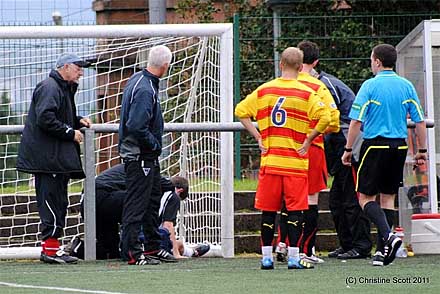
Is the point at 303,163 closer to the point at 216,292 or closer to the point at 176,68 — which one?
the point at 216,292

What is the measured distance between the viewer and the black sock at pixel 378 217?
1080 cm

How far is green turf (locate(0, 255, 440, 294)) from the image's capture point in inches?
358

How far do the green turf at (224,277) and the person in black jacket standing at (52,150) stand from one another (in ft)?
1.17

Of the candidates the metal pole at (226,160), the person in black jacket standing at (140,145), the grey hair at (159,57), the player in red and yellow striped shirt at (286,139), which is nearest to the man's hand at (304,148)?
the player in red and yellow striped shirt at (286,139)

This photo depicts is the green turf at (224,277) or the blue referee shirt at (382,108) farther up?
the blue referee shirt at (382,108)

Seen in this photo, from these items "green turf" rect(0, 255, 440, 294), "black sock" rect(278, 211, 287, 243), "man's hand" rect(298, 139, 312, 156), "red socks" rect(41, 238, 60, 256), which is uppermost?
"man's hand" rect(298, 139, 312, 156)

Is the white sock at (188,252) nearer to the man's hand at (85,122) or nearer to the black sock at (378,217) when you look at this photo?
the man's hand at (85,122)

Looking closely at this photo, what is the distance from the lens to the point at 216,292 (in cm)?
888

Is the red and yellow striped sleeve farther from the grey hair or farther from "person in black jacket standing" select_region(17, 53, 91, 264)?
"person in black jacket standing" select_region(17, 53, 91, 264)

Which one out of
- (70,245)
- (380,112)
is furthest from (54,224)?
(380,112)

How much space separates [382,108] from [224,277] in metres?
2.13

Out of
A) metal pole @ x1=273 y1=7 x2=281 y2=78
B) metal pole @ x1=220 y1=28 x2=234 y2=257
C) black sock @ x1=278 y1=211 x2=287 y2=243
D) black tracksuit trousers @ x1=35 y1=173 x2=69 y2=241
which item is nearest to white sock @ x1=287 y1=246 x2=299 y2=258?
black sock @ x1=278 y1=211 x2=287 y2=243

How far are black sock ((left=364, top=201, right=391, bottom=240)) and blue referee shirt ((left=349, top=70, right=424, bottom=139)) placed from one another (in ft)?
1.93

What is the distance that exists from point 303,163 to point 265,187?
362 mm
